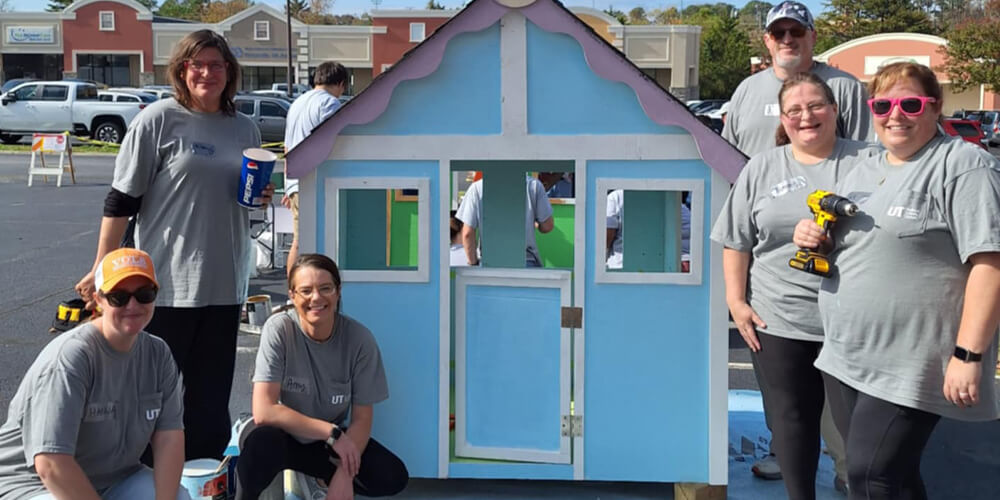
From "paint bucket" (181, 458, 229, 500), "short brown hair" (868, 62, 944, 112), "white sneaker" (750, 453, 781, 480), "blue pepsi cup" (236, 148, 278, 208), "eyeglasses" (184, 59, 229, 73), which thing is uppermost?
"eyeglasses" (184, 59, 229, 73)

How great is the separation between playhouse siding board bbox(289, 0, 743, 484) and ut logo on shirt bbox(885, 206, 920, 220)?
0.84 meters

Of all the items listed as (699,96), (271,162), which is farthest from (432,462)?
(699,96)

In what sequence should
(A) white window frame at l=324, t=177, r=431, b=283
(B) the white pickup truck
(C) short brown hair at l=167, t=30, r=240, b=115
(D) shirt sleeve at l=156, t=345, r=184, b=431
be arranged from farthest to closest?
(B) the white pickup truck, (A) white window frame at l=324, t=177, r=431, b=283, (C) short brown hair at l=167, t=30, r=240, b=115, (D) shirt sleeve at l=156, t=345, r=184, b=431

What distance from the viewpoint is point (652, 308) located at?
3627 millimetres

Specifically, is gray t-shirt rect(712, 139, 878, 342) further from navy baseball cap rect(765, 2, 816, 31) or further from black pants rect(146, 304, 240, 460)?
black pants rect(146, 304, 240, 460)

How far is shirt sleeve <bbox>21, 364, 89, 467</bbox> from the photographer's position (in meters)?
2.76

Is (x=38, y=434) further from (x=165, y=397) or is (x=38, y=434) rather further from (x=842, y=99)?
(x=842, y=99)

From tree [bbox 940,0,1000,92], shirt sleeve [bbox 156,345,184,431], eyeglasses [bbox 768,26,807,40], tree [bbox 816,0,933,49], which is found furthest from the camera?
tree [bbox 816,0,933,49]

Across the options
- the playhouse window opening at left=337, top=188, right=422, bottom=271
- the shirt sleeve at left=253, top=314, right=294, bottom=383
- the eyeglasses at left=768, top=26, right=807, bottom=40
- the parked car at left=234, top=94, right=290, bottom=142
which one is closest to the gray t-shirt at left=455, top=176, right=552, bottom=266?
the playhouse window opening at left=337, top=188, right=422, bottom=271

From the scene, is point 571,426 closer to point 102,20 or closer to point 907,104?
point 907,104

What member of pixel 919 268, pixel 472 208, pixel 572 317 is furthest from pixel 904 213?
pixel 472 208

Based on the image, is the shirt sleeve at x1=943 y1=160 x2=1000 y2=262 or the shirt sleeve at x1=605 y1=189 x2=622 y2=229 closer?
the shirt sleeve at x1=943 y1=160 x2=1000 y2=262

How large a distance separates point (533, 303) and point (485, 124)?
661 millimetres

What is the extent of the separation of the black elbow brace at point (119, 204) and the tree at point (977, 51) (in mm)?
45910
